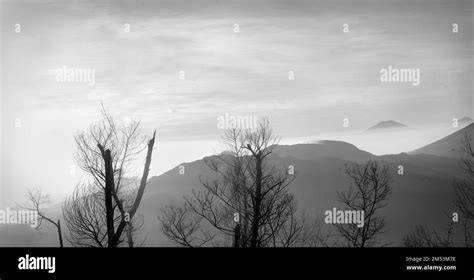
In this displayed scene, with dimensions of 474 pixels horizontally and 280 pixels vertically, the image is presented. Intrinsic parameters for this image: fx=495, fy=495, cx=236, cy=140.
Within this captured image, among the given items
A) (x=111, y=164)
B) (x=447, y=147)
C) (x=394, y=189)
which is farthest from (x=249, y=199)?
(x=394, y=189)

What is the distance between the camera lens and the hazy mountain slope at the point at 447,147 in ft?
45.1

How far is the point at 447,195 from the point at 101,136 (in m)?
10.6

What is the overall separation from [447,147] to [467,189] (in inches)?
52.7

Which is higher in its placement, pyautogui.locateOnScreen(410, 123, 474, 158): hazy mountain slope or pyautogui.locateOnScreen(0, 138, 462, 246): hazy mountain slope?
pyautogui.locateOnScreen(410, 123, 474, 158): hazy mountain slope

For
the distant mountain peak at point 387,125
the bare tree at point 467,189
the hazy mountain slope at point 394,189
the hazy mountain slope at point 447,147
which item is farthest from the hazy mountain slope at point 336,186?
the distant mountain peak at point 387,125

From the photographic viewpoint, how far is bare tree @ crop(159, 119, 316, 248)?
11891mm

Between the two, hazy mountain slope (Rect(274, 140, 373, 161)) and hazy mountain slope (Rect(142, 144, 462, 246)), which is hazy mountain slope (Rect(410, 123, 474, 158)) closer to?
hazy mountain slope (Rect(142, 144, 462, 246))

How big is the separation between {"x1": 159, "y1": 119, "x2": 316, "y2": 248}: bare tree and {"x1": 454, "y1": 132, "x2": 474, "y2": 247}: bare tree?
178 inches

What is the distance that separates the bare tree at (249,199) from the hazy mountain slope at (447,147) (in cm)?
404

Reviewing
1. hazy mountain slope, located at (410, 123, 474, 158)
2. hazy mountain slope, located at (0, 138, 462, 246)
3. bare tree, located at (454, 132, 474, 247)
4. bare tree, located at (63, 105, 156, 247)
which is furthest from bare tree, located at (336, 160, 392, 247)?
bare tree, located at (63, 105, 156, 247)

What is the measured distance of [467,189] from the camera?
1430 cm

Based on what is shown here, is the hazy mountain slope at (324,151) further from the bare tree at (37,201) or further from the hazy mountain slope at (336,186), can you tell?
the bare tree at (37,201)
